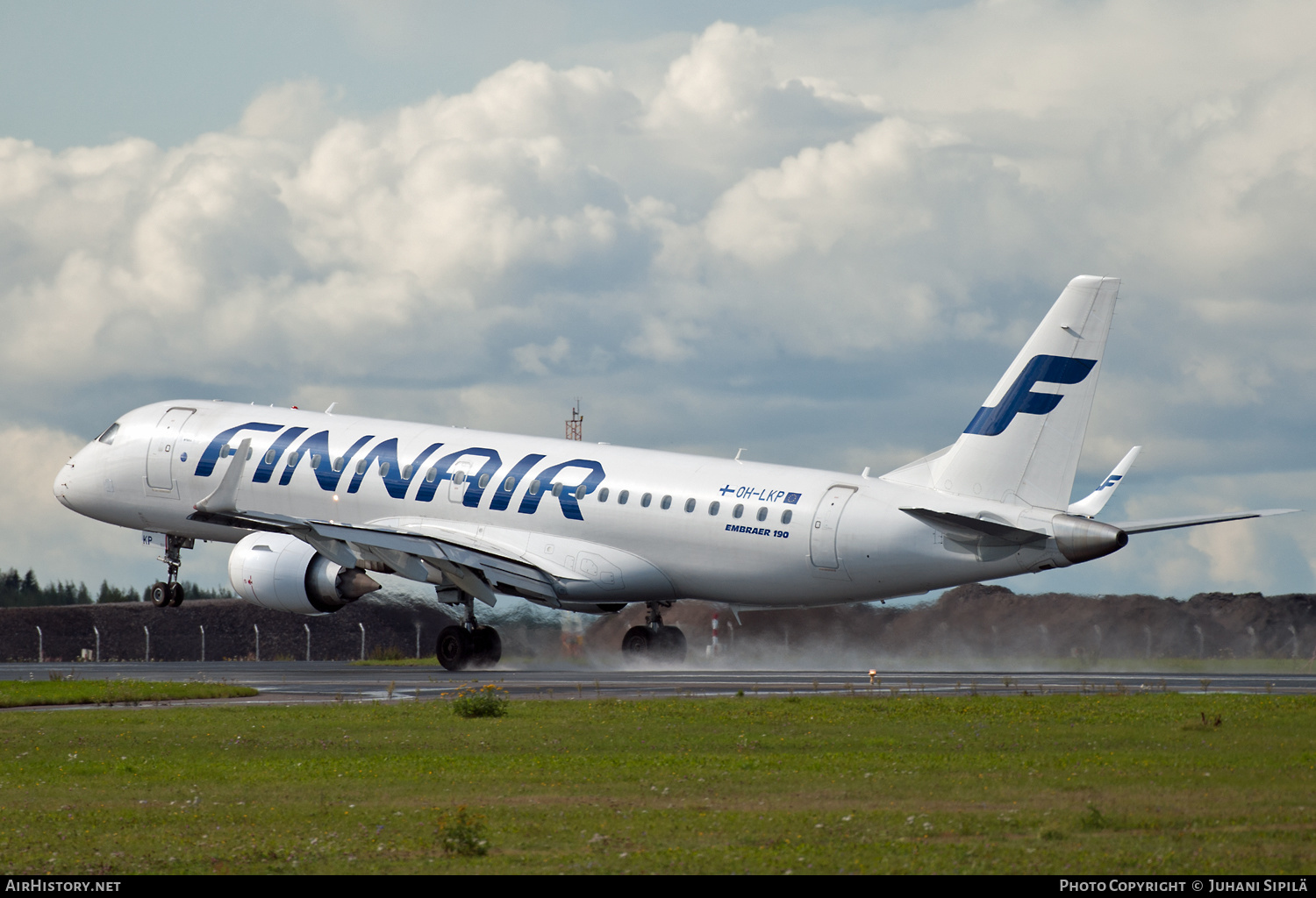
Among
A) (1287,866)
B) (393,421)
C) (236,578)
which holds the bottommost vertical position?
(1287,866)

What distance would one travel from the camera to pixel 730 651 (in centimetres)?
4931

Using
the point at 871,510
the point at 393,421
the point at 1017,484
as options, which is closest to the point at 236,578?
the point at 393,421

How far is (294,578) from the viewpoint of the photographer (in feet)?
148

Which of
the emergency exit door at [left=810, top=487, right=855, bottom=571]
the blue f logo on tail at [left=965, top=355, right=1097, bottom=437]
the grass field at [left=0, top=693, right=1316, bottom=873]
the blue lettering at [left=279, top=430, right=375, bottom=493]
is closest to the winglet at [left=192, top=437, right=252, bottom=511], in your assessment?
the blue lettering at [left=279, top=430, right=375, bottom=493]

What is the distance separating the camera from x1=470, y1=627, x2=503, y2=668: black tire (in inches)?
1788

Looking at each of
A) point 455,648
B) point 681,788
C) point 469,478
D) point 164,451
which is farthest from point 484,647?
point 681,788

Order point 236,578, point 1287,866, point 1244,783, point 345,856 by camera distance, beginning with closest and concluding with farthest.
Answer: point 1287,866 < point 345,856 < point 1244,783 < point 236,578

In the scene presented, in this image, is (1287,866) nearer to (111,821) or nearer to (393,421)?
(111,821)

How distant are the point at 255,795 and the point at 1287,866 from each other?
12428 millimetres

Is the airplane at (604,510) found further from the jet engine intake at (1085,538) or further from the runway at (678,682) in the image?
the runway at (678,682)

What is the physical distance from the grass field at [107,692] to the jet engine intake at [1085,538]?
19.9 meters

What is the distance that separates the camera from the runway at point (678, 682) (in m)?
34.6

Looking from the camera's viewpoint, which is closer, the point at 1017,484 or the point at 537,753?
the point at 537,753

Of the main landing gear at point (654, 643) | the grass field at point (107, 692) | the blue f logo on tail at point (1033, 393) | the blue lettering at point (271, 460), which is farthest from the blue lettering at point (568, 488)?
the blue f logo on tail at point (1033, 393)
